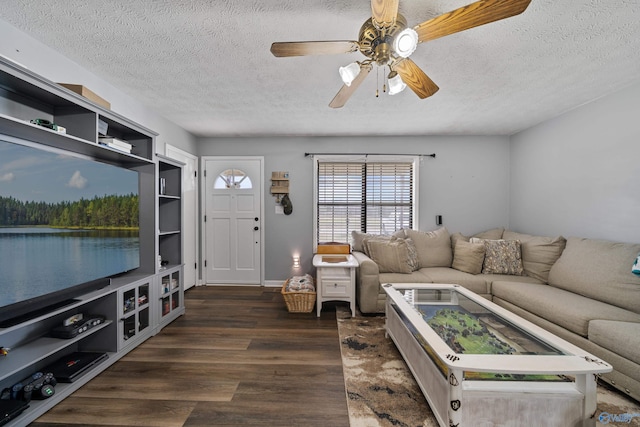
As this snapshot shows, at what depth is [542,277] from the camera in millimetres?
2889

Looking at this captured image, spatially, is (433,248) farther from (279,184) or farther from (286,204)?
(279,184)

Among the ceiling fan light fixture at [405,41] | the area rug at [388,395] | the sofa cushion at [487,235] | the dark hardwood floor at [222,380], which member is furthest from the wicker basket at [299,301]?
the ceiling fan light fixture at [405,41]

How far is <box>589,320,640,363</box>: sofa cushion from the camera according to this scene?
156cm

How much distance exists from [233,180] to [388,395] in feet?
11.4

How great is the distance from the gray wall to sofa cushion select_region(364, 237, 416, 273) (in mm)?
1050

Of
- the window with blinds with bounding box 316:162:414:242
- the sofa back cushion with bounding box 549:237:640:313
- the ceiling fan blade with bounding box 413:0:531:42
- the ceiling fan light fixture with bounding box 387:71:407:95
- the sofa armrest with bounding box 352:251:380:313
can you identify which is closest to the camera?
the ceiling fan blade with bounding box 413:0:531:42

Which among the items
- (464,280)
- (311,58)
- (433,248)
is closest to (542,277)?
(464,280)

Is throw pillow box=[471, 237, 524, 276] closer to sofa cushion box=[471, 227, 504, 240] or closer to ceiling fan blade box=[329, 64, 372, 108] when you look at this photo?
sofa cushion box=[471, 227, 504, 240]

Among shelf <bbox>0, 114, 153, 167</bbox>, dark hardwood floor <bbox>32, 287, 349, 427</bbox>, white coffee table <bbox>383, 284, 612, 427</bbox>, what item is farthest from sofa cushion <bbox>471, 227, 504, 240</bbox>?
shelf <bbox>0, 114, 153, 167</bbox>

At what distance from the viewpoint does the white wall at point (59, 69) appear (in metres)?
1.66

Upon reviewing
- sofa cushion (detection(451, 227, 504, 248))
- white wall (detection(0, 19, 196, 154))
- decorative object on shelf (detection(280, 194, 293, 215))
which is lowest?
sofa cushion (detection(451, 227, 504, 248))

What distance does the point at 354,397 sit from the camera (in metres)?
1.68

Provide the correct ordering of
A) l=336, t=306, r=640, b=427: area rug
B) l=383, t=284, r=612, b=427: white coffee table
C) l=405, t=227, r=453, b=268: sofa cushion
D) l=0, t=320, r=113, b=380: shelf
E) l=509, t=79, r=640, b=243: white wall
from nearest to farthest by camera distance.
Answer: l=383, t=284, r=612, b=427: white coffee table
l=0, t=320, r=113, b=380: shelf
l=336, t=306, r=640, b=427: area rug
l=509, t=79, r=640, b=243: white wall
l=405, t=227, r=453, b=268: sofa cushion

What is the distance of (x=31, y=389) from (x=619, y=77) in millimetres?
4944
